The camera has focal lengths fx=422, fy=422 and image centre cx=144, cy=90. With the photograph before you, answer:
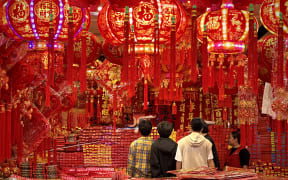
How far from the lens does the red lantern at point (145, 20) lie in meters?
3.14

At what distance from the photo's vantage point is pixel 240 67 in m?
4.14

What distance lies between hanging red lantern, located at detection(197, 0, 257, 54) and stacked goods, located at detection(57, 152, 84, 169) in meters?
4.25

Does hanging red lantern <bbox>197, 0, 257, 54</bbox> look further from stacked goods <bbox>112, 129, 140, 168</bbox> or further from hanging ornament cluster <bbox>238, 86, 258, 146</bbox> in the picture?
stacked goods <bbox>112, 129, 140, 168</bbox>

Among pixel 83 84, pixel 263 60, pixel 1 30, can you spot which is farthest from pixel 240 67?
pixel 1 30

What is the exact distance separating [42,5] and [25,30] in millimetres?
245

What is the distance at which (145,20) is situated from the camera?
313cm

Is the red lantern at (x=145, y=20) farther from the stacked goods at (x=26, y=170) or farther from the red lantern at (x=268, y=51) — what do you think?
the stacked goods at (x=26, y=170)

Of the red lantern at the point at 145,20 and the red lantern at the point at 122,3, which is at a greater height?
the red lantern at the point at 122,3

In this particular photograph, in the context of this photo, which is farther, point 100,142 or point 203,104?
point 203,104

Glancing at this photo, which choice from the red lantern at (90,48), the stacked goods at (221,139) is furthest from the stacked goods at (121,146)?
the red lantern at (90,48)

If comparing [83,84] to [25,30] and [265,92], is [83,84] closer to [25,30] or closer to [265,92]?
[25,30]

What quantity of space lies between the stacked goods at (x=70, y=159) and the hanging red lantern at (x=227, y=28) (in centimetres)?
425

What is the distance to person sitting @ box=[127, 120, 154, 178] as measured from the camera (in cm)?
364

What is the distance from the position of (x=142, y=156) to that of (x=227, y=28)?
1.30 metres
